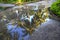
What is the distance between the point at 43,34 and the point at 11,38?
1.51 m

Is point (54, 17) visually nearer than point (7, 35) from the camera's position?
No

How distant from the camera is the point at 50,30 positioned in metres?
8.17

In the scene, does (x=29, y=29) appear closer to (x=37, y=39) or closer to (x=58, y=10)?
(x=37, y=39)

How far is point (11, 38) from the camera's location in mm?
7270

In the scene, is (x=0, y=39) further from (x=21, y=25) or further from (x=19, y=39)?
(x=21, y=25)

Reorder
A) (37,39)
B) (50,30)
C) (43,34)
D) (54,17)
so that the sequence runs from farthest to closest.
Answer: (54,17) → (50,30) → (43,34) → (37,39)

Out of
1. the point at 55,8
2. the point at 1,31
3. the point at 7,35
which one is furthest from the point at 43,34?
the point at 55,8

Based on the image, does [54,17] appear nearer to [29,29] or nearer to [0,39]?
[29,29]

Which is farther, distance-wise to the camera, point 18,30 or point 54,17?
point 54,17

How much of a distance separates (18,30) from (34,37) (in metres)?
1.68

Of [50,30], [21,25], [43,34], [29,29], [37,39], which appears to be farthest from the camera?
[21,25]

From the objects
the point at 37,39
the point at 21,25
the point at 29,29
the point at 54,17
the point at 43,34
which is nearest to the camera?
the point at 37,39

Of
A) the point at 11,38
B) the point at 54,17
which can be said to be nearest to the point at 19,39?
the point at 11,38

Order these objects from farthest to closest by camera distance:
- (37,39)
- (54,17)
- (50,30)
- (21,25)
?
(54,17)
(21,25)
(50,30)
(37,39)
